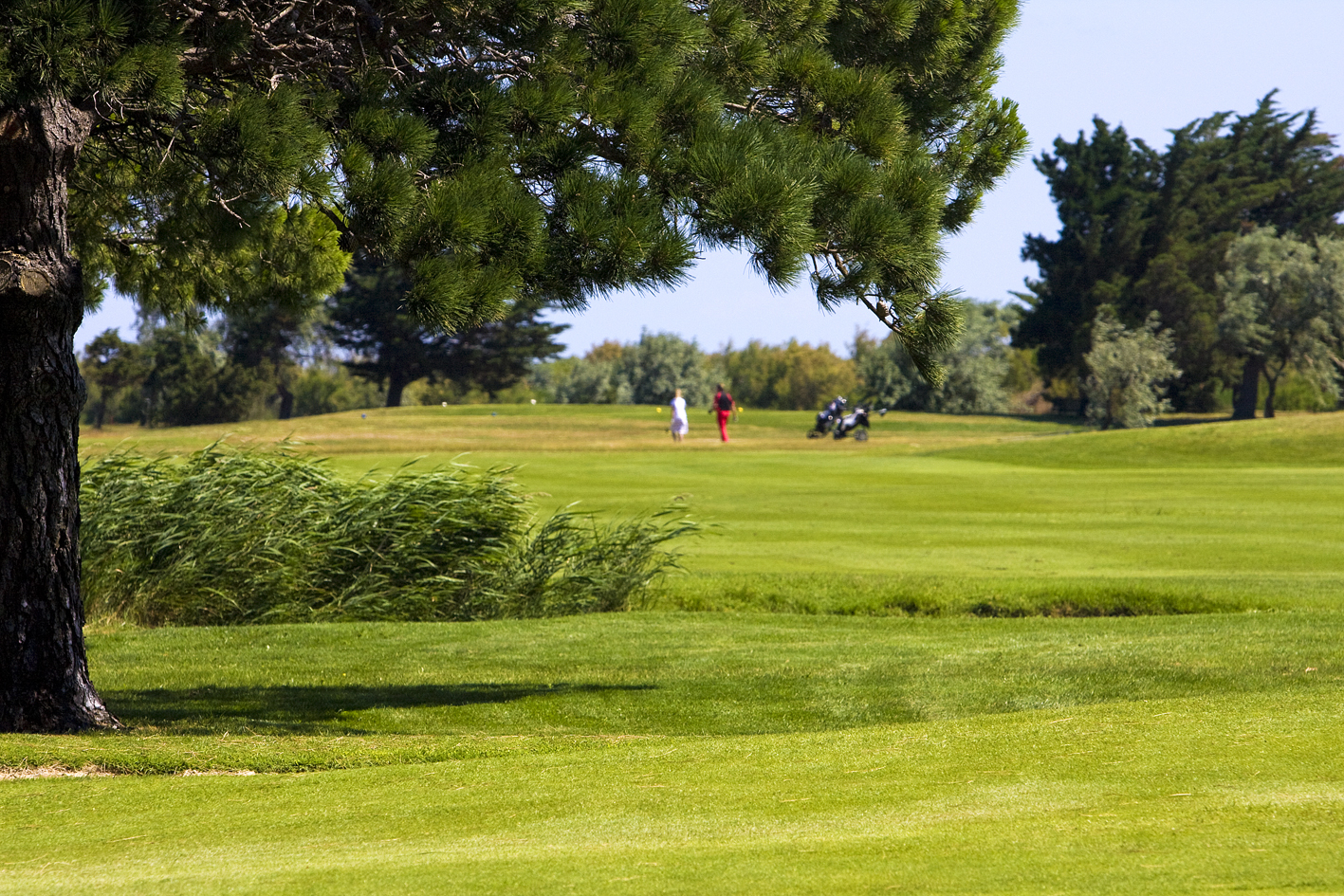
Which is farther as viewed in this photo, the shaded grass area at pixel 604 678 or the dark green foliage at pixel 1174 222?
the dark green foliage at pixel 1174 222

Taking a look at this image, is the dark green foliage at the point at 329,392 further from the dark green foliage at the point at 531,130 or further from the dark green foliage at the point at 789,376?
the dark green foliage at the point at 531,130

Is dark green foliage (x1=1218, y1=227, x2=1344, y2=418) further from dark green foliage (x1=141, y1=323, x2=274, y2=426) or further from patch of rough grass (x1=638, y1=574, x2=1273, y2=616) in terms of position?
patch of rough grass (x1=638, y1=574, x2=1273, y2=616)

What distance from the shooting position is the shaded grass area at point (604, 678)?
732 centimetres

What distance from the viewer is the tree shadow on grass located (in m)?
7.86

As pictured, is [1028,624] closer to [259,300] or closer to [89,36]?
[259,300]

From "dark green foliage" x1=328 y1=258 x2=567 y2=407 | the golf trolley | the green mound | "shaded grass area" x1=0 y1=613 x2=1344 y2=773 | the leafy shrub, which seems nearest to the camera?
"shaded grass area" x1=0 y1=613 x2=1344 y2=773

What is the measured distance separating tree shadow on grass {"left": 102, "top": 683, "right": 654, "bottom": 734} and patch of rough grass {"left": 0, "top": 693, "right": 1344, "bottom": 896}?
1.78m

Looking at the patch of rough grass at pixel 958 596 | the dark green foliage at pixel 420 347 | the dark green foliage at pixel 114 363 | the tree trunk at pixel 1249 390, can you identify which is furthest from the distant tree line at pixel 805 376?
the patch of rough grass at pixel 958 596

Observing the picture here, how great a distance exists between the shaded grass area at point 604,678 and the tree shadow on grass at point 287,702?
0.03 meters

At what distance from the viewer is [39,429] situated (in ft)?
23.6

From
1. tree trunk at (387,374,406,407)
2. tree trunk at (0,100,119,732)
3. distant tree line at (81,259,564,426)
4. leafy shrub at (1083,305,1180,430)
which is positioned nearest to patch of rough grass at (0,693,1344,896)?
tree trunk at (0,100,119,732)

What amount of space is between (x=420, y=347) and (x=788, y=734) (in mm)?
62183

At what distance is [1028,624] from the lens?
1138 cm

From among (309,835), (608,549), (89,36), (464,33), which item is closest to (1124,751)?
(309,835)
